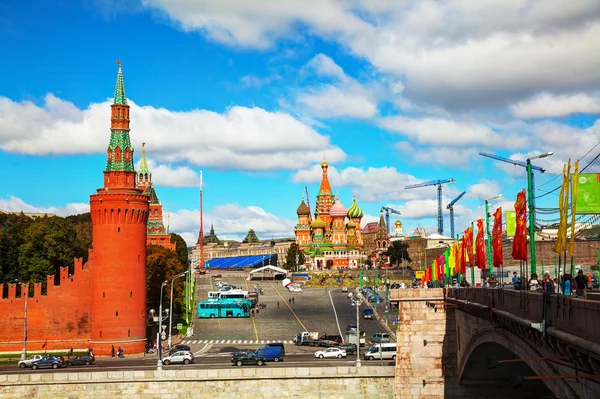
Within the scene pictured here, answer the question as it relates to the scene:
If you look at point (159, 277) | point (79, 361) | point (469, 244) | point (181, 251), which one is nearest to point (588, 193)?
point (469, 244)

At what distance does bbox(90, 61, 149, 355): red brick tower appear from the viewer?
7119 centimetres

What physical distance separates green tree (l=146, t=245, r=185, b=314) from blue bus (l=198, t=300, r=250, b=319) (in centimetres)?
434

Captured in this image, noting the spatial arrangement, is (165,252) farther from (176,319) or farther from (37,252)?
(37,252)

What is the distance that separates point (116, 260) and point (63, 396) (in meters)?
20.6

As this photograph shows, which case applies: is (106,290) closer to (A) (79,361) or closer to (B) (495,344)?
(A) (79,361)

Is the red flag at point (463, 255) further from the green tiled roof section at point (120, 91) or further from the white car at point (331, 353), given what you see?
the green tiled roof section at point (120, 91)

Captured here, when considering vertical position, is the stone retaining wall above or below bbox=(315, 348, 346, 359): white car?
below

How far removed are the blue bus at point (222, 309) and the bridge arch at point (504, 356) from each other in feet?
177

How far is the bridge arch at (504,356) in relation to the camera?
21625 millimetres

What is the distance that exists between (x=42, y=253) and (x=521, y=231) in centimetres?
6552

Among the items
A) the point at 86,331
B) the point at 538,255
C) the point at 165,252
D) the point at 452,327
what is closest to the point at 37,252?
the point at 86,331

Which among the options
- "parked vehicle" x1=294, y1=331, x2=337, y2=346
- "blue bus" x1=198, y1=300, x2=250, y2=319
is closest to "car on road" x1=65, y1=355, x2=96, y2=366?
"parked vehicle" x1=294, y1=331, x2=337, y2=346

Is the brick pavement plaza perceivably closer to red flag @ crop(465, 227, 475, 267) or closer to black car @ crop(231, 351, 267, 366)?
black car @ crop(231, 351, 267, 366)

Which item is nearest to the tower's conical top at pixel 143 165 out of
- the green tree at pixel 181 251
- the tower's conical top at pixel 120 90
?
the green tree at pixel 181 251
